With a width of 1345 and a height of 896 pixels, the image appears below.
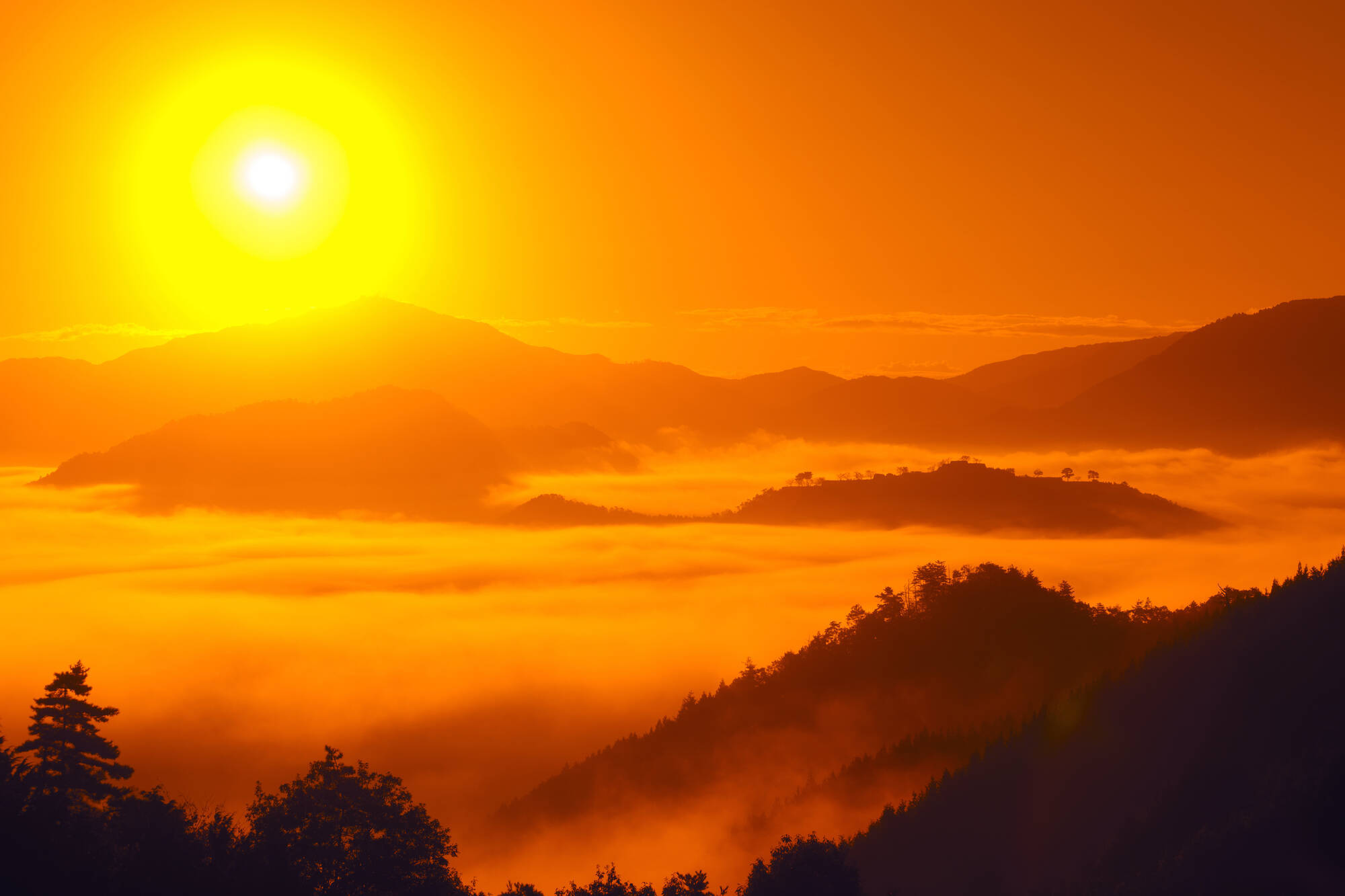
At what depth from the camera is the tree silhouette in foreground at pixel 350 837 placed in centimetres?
5044

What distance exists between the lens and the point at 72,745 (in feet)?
192

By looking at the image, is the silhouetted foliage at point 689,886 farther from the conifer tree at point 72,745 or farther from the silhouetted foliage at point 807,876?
the conifer tree at point 72,745

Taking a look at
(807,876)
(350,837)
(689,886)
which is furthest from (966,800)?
(350,837)

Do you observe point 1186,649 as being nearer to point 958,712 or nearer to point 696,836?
point 958,712

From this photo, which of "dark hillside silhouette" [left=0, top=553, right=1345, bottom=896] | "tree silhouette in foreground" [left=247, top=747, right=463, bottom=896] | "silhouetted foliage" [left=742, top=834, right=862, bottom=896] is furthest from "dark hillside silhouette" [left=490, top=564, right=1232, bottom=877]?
"tree silhouette in foreground" [left=247, top=747, right=463, bottom=896]

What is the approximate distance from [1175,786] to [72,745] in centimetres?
7820

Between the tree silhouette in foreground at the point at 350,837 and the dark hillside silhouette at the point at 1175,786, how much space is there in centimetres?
3849

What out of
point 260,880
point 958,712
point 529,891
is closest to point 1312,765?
point 529,891

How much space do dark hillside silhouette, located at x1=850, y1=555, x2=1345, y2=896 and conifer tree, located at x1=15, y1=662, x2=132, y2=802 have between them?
50140mm

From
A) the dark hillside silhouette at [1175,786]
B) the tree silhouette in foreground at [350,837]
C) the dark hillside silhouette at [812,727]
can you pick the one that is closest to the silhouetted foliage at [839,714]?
the dark hillside silhouette at [812,727]

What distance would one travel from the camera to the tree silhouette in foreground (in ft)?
165

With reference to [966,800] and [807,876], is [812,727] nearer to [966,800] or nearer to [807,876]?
[966,800]

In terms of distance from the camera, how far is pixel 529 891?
50250mm

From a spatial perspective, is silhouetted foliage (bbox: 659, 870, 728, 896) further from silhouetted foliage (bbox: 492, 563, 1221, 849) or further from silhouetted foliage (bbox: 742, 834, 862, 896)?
silhouetted foliage (bbox: 492, 563, 1221, 849)
